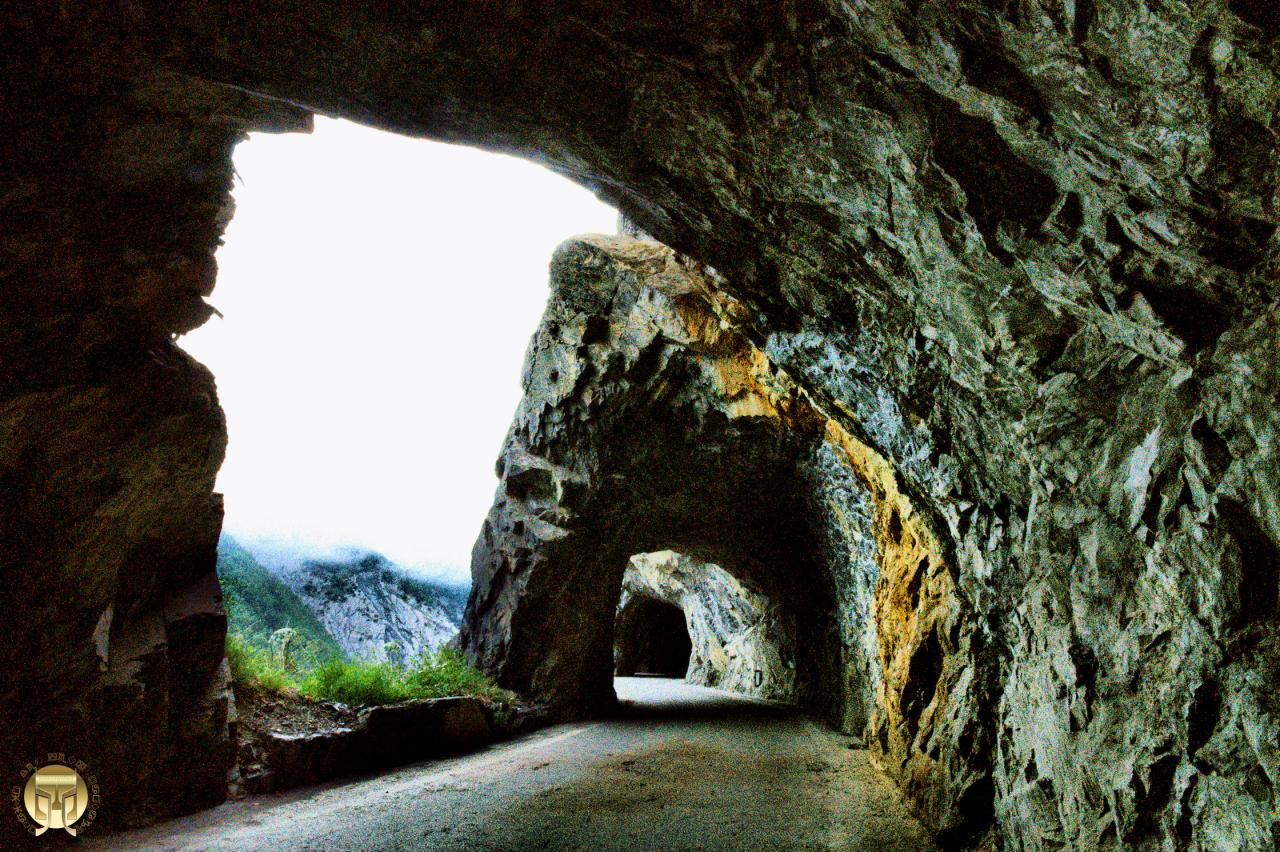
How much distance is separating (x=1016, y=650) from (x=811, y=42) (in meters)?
3.57

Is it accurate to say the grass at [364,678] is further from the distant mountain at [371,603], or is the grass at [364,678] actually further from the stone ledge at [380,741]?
the distant mountain at [371,603]

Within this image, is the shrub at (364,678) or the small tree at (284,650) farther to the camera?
the small tree at (284,650)

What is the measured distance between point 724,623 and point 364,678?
12.8 metres

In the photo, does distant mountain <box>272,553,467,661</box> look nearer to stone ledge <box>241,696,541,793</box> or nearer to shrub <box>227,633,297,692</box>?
stone ledge <box>241,696,541,793</box>

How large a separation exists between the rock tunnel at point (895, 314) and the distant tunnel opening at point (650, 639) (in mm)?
17205

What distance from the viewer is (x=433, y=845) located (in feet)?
15.5

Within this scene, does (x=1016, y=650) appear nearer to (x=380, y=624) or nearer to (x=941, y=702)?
(x=941, y=702)

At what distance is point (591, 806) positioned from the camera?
5.83 meters

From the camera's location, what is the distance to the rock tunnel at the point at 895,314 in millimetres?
2357

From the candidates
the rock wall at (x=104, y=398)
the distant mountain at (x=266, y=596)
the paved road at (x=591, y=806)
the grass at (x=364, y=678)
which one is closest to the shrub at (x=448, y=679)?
the grass at (x=364, y=678)

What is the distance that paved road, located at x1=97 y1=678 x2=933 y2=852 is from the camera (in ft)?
16.3

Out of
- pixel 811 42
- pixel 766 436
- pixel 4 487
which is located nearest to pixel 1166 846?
pixel 811 42

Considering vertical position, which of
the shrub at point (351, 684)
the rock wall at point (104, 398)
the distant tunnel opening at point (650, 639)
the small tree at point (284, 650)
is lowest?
the distant tunnel opening at point (650, 639)

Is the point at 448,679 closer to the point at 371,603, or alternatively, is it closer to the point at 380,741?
the point at 380,741
